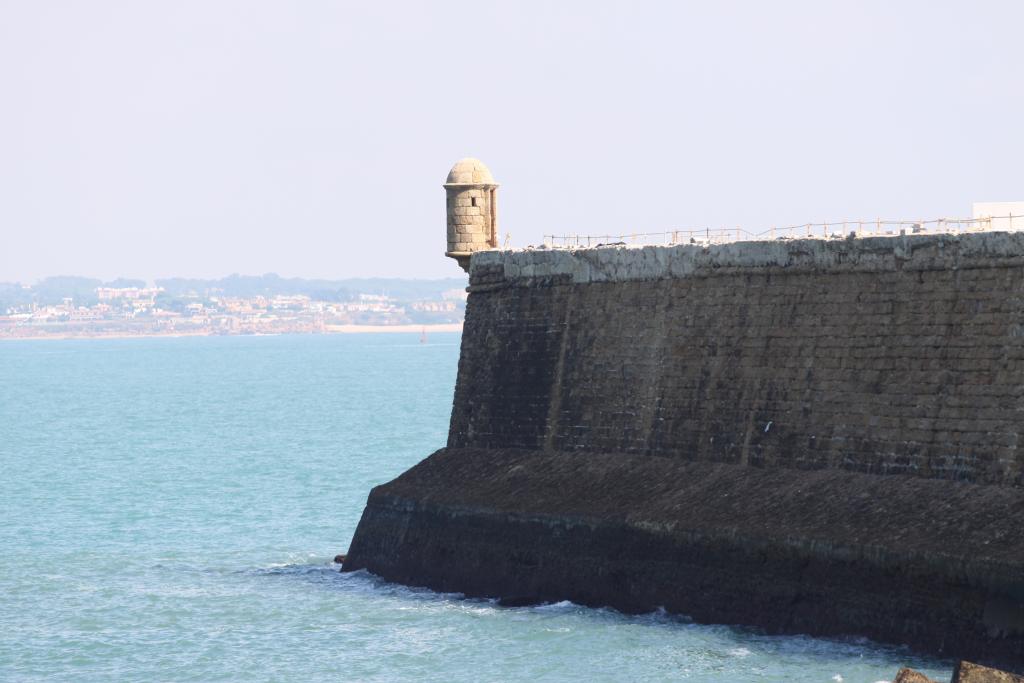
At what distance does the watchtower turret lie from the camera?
4356 centimetres

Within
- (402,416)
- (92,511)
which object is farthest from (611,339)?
(402,416)

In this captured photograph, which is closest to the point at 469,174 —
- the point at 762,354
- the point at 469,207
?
the point at 469,207

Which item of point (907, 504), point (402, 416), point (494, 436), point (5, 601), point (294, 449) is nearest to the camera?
point (907, 504)

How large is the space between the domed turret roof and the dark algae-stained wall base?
1.92 meters

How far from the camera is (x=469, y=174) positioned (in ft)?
143

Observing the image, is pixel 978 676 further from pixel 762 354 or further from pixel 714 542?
pixel 762 354

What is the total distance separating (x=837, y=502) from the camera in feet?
102

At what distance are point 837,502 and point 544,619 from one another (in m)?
5.67

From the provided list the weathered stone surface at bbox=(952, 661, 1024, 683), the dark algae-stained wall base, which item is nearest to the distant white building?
the dark algae-stained wall base

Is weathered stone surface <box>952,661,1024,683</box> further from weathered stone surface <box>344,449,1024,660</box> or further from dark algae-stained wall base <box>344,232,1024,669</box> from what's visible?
dark algae-stained wall base <box>344,232,1024,669</box>

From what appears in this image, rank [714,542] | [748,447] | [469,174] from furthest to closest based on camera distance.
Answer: [469,174] < [748,447] < [714,542]

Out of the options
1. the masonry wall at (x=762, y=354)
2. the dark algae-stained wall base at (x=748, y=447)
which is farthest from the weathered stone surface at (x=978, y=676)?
the masonry wall at (x=762, y=354)

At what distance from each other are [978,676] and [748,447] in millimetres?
12142

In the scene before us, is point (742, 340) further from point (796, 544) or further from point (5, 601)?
point (5, 601)
